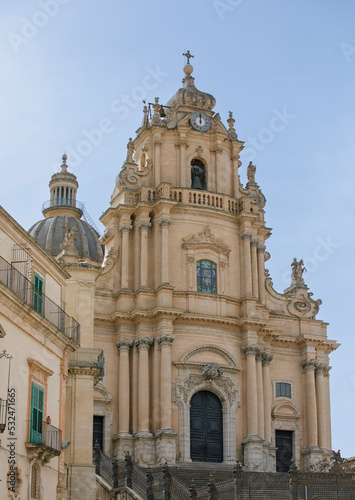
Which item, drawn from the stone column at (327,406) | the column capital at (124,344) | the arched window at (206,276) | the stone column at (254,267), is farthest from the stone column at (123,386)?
the stone column at (327,406)

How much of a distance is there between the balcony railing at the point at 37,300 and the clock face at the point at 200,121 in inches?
759

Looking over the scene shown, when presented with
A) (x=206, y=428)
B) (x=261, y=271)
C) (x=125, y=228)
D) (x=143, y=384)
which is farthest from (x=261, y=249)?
(x=143, y=384)

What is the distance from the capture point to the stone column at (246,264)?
4455 cm

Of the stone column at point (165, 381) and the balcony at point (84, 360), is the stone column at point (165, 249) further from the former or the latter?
the balcony at point (84, 360)

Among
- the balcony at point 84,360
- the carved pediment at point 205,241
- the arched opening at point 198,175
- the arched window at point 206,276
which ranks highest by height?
the arched opening at point 198,175

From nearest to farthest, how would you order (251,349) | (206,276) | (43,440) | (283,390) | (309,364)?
1. (43,440)
2. (251,349)
3. (206,276)
4. (283,390)
5. (309,364)

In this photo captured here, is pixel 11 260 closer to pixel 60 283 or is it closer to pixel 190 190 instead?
pixel 60 283

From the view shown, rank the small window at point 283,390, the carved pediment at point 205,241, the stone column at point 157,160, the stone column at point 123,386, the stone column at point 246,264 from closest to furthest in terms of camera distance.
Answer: the stone column at point 123,386
the carved pediment at point 205,241
the stone column at point 246,264
the small window at point 283,390
the stone column at point 157,160

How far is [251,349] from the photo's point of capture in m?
43.2

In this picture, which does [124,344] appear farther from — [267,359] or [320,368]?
[320,368]

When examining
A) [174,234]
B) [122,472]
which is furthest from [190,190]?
[122,472]

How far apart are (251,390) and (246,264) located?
20.7ft

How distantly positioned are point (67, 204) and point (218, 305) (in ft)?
75.2

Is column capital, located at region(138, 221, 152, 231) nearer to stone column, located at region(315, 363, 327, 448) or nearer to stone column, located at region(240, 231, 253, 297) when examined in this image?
stone column, located at region(240, 231, 253, 297)
